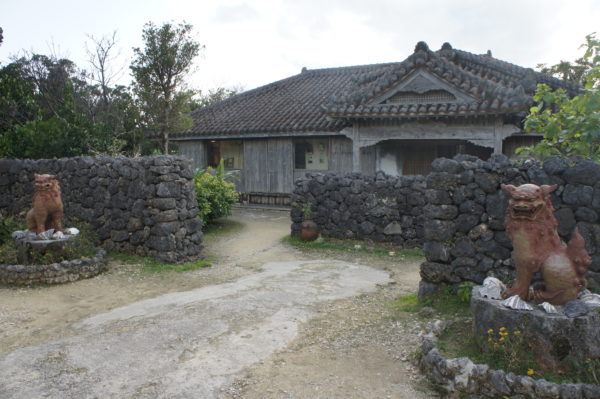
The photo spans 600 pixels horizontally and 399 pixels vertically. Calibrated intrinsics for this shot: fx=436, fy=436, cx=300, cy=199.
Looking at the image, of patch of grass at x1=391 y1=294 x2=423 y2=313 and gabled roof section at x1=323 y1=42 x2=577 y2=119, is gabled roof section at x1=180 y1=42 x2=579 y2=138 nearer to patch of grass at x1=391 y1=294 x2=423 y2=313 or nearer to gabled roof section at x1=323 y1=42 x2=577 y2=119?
gabled roof section at x1=323 y1=42 x2=577 y2=119

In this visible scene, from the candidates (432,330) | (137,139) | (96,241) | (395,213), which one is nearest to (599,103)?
(432,330)

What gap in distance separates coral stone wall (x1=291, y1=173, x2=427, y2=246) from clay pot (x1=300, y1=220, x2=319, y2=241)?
0.35m

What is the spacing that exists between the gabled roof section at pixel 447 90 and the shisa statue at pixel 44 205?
7.79 metres

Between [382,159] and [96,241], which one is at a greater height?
[382,159]

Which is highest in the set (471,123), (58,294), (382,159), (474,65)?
(474,65)

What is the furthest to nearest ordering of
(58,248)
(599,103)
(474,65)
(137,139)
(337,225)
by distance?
(137,139) < (474,65) < (337,225) < (58,248) < (599,103)

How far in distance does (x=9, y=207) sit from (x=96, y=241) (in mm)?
3400

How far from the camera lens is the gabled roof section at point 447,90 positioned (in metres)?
11.1

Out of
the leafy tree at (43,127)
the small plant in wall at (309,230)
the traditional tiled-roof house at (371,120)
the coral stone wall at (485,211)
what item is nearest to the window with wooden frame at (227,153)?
the traditional tiled-roof house at (371,120)

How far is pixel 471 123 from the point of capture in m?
12.0

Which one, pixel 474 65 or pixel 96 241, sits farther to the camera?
pixel 474 65

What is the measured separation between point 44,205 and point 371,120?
8.96 metres

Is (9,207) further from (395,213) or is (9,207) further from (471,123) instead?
(471,123)

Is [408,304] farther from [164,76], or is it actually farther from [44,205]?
[164,76]
